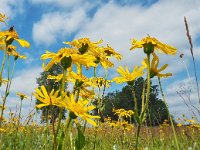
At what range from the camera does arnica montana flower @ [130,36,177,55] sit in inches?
65.5

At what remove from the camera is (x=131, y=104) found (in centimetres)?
5059

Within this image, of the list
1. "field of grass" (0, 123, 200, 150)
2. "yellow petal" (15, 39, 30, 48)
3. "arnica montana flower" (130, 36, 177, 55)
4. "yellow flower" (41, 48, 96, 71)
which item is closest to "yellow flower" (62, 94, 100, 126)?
"yellow flower" (41, 48, 96, 71)

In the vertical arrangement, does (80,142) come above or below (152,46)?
below

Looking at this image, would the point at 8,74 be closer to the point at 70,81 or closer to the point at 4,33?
the point at 4,33

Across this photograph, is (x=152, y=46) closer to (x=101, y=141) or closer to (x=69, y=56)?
(x=69, y=56)

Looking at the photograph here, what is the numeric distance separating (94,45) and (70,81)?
403mm

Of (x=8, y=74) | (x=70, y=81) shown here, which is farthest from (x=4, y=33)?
(x=70, y=81)

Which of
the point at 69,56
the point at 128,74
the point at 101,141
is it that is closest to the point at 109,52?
the point at 128,74

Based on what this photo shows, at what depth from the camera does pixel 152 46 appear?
1.66 metres

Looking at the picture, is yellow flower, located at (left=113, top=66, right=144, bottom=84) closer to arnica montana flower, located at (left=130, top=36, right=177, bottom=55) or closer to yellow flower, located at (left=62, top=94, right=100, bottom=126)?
arnica montana flower, located at (left=130, top=36, right=177, bottom=55)

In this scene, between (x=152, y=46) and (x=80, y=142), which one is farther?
(x=152, y=46)

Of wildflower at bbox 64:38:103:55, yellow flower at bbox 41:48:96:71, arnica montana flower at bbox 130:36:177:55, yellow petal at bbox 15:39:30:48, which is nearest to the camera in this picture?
yellow flower at bbox 41:48:96:71

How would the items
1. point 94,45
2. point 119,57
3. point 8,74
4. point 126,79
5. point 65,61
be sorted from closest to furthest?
1. point 65,61
2. point 126,79
3. point 94,45
4. point 8,74
5. point 119,57

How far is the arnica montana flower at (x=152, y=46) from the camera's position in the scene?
1664 millimetres
